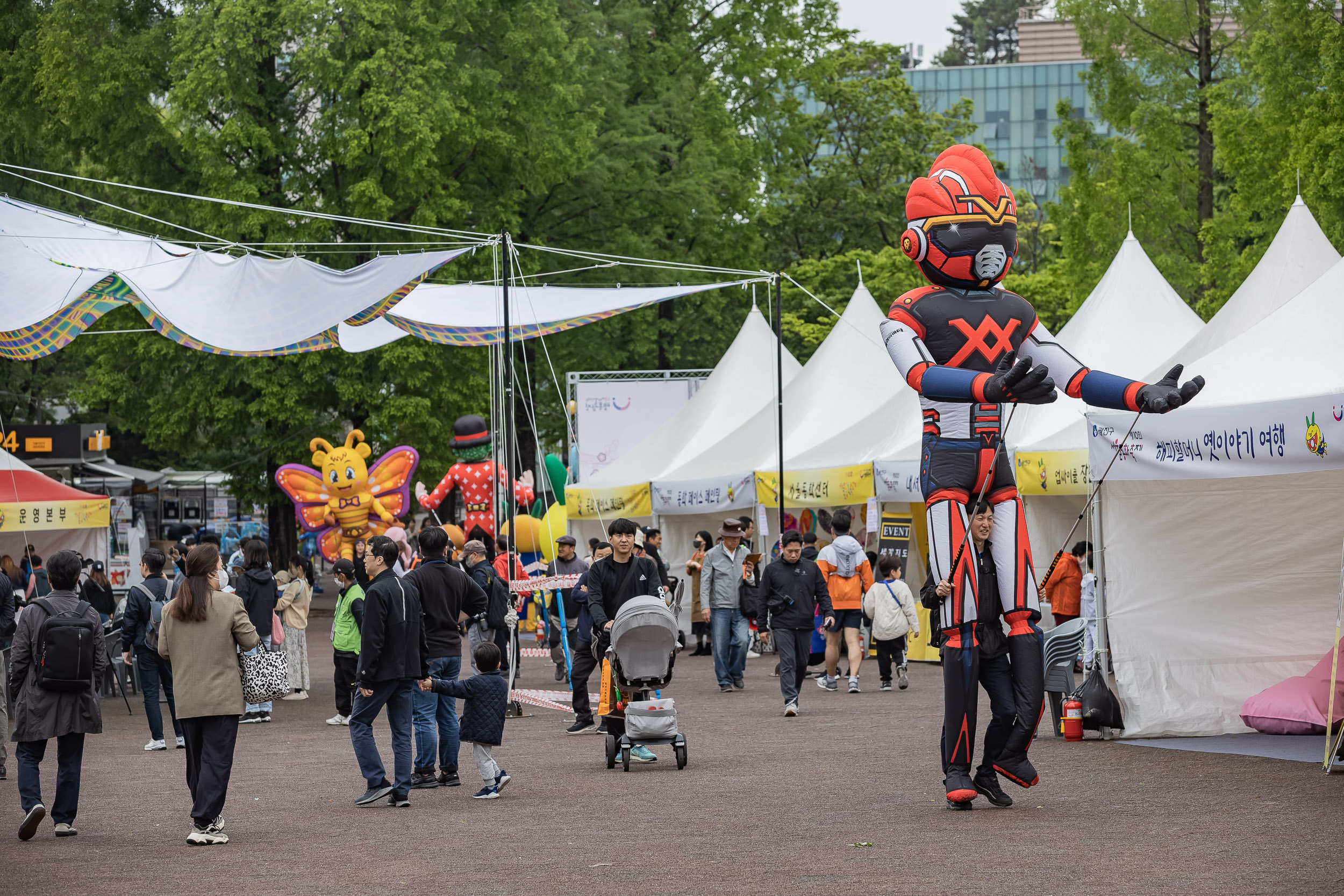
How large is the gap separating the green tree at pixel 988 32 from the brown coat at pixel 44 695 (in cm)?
9540

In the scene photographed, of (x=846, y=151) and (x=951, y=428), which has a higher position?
(x=846, y=151)

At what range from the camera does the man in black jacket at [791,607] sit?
46.2 feet

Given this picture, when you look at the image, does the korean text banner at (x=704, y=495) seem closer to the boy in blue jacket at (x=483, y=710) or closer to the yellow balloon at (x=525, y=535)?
the yellow balloon at (x=525, y=535)

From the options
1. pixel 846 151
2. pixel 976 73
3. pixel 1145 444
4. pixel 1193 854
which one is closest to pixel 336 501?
pixel 1145 444

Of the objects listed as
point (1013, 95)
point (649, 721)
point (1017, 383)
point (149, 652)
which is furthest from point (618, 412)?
point (1013, 95)

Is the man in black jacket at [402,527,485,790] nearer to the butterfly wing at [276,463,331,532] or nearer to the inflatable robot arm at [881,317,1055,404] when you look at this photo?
the inflatable robot arm at [881,317,1055,404]

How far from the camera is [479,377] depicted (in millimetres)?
28016

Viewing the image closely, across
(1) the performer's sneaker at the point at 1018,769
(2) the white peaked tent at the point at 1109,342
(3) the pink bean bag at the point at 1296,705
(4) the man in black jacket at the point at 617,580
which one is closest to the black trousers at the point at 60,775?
(4) the man in black jacket at the point at 617,580

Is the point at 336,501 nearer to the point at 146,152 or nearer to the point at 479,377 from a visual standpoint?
the point at 479,377

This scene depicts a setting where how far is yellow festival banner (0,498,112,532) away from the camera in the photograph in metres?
18.6

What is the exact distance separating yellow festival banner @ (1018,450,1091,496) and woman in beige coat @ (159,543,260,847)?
9725 mm

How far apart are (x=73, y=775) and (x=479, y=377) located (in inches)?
762

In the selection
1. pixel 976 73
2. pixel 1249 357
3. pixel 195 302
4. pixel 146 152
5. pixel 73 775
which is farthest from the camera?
pixel 976 73

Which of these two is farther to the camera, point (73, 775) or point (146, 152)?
point (146, 152)
